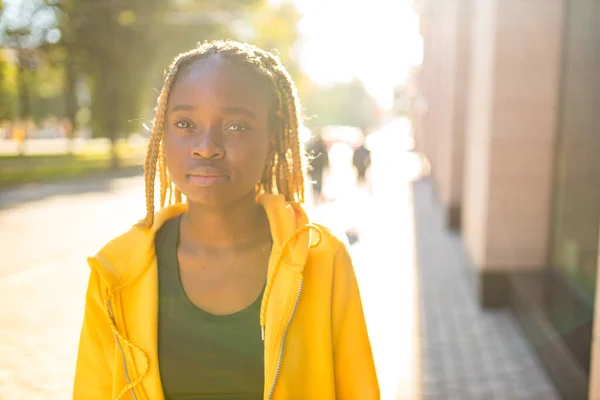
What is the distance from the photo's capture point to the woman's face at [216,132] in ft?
5.96

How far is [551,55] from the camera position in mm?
7055

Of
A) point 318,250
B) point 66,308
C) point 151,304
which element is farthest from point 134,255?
point 66,308

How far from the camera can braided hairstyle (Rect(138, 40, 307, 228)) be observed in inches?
75.5

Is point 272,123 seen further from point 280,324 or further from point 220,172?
point 280,324

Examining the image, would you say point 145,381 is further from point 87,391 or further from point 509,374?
point 509,374

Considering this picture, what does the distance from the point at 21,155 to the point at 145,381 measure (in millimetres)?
34679

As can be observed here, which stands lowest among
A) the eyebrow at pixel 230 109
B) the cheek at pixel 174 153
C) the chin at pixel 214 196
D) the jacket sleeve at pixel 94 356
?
the jacket sleeve at pixel 94 356

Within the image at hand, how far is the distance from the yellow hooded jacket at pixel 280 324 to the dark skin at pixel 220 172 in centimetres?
9

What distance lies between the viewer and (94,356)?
197 centimetres

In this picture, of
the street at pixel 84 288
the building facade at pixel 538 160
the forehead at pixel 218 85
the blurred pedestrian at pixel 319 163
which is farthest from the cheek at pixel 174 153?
the blurred pedestrian at pixel 319 163

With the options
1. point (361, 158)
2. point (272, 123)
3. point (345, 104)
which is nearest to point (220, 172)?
point (272, 123)

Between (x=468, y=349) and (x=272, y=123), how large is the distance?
4.60m

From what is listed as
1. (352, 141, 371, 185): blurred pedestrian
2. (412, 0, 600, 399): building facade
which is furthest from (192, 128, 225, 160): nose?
(352, 141, 371, 185): blurred pedestrian

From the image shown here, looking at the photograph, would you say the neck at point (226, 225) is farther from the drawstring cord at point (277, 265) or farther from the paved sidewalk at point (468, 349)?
the paved sidewalk at point (468, 349)
